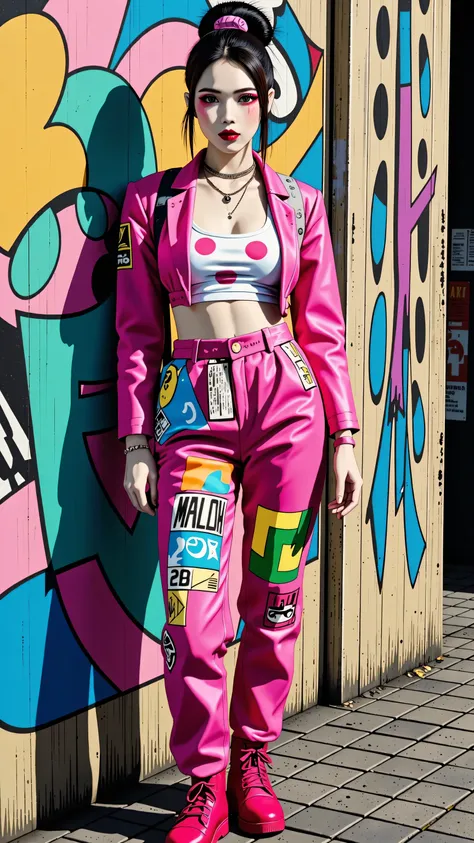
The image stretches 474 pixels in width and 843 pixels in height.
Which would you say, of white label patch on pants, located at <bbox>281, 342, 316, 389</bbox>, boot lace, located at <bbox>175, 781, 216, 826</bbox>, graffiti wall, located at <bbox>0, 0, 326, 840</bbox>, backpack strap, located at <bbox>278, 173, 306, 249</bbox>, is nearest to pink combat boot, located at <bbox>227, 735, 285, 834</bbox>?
boot lace, located at <bbox>175, 781, 216, 826</bbox>

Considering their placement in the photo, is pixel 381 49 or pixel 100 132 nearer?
pixel 100 132

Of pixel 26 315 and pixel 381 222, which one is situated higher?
pixel 381 222

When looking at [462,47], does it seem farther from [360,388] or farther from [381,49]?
[360,388]

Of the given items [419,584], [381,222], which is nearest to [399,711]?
[419,584]

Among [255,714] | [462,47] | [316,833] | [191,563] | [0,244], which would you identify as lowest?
[316,833]

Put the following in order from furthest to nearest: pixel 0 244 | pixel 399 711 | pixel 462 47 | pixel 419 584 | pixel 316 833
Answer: pixel 462 47 < pixel 419 584 < pixel 399 711 < pixel 316 833 < pixel 0 244

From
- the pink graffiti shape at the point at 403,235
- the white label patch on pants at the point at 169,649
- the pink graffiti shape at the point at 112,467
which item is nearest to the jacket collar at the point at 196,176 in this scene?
the pink graffiti shape at the point at 112,467

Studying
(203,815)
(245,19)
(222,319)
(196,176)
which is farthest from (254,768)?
(245,19)

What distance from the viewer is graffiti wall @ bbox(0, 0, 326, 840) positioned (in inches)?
126

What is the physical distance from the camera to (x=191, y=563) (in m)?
3.18

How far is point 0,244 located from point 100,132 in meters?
0.53

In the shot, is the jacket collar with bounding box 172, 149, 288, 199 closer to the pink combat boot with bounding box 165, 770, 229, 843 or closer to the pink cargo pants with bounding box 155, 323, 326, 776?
the pink cargo pants with bounding box 155, 323, 326, 776

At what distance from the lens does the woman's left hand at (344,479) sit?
3484 mm

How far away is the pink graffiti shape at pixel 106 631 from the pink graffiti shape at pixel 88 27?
145 centimetres
